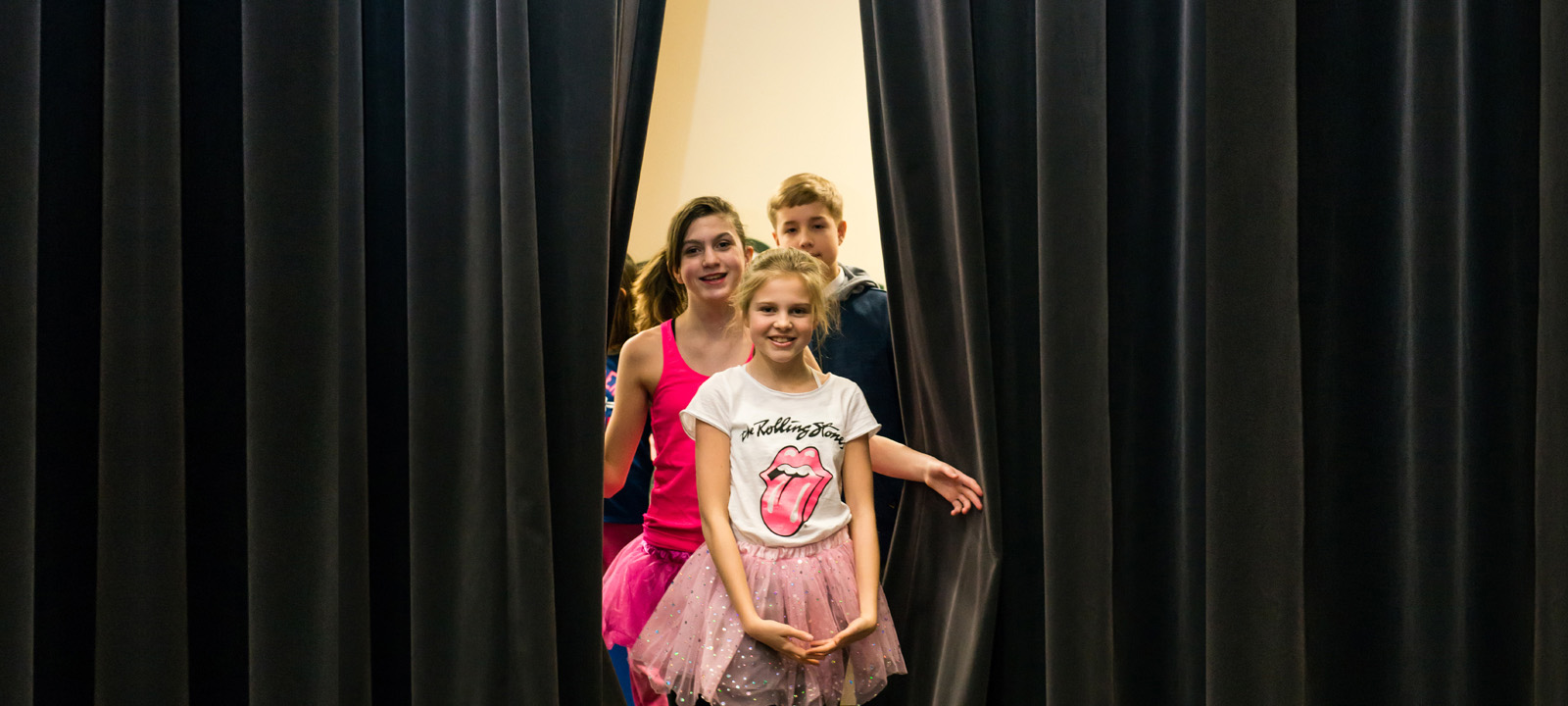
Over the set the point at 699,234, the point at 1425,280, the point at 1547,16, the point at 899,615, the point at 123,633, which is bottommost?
the point at 899,615

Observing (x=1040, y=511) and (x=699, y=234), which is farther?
(x=699, y=234)

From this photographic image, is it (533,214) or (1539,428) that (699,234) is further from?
(1539,428)

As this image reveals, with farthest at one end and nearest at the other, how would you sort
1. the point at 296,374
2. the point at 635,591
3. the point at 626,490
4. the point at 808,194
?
1. the point at 626,490
2. the point at 808,194
3. the point at 635,591
4. the point at 296,374

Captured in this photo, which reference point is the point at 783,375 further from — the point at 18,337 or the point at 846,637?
the point at 18,337

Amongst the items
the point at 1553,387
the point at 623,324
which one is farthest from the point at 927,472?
the point at 623,324

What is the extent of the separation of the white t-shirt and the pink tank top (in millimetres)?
233

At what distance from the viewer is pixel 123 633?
60.4 inches

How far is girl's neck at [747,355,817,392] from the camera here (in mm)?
1628

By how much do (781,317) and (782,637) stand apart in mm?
470

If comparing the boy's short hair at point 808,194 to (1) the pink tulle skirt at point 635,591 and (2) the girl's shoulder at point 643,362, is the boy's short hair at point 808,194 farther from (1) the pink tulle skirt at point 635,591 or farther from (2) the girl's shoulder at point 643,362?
(1) the pink tulle skirt at point 635,591

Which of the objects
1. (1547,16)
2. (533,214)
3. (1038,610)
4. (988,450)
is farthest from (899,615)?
(1547,16)

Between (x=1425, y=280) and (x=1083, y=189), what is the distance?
592 millimetres

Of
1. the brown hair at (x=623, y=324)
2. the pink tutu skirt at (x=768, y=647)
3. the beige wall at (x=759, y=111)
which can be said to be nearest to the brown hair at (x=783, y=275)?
the pink tutu skirt at (x=768, y=647)

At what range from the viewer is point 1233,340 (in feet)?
5.30
